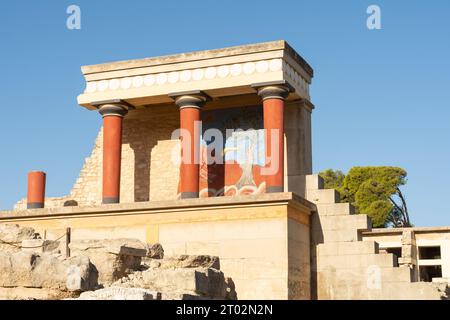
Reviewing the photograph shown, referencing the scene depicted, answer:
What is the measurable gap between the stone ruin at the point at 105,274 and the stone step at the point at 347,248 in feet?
9.38

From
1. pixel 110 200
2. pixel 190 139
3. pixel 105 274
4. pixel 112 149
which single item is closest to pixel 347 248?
pixel 190 139

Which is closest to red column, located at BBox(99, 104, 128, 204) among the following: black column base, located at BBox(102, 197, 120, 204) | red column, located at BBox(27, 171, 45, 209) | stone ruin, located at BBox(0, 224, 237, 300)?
black column base, located at BBox(102, 197, 120, 204)

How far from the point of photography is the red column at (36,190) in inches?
792

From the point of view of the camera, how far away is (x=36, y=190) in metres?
20.2

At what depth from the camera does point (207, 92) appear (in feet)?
63.7

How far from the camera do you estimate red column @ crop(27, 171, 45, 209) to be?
2012cm

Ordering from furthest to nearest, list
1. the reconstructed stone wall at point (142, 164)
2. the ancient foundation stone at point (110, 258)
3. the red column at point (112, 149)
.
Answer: the reconstructed stone wall at point (142, 164)
the red column at point (112, 149)
the ancient foundation stone at point (110, 258)

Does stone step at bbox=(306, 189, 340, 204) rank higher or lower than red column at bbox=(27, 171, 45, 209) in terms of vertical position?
lower

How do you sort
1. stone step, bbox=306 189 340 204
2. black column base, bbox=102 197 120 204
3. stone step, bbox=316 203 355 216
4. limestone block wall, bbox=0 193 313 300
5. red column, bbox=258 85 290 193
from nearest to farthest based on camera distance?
limestone block wall, bbox=0 193 313 300, stone step, bbox=316 203 355 216, stone step, bbox=306 189 340 204, red column, bbox=258 85 290 193, black column base, bbox=102 197 120 204

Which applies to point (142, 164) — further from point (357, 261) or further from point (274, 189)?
point (357, 261)

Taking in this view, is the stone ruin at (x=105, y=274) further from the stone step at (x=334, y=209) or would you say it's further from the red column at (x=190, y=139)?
the red column at (x=190, y=139)

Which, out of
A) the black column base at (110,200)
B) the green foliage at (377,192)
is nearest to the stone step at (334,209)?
the black column base at (110,200)

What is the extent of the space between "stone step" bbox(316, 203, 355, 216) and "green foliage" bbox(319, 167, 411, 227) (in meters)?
28.3

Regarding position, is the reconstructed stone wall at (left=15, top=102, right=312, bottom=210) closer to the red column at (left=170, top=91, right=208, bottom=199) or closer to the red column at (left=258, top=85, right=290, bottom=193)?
the red column at (left=170, top=91, right=208, bottom=199)
